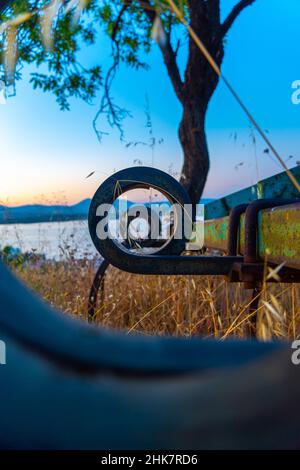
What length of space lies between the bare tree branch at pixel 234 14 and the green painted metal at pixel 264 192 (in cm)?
429

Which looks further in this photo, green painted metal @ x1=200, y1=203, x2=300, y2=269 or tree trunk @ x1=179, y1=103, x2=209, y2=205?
tree trunk @ x1=179, y1=103, x2=209, y2=205

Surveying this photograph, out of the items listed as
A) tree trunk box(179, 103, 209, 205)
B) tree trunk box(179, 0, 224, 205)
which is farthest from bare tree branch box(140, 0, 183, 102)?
tree trunk box(179, 103, 209, 205)

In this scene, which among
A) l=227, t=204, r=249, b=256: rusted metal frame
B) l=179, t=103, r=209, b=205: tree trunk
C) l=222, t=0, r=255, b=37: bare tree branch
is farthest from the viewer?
l=179, t=103, r=209, b=205: tree trunk

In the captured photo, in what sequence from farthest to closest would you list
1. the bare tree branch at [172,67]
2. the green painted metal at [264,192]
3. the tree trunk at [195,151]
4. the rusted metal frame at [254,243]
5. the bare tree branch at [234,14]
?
1. the bare tree branch at [172,67]
2. the tree trunk at [195,151]
3. the bare tree branch at [234,14]
4. the green painted metal at [264,192]
5. the rusted metal frame at [254,243]

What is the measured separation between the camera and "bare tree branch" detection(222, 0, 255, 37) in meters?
6.84

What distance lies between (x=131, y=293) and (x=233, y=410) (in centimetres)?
385

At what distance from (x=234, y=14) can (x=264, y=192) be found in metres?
5.33

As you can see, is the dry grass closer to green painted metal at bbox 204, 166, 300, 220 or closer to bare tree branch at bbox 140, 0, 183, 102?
green painted metal at bbox 204, 166, 300, 220

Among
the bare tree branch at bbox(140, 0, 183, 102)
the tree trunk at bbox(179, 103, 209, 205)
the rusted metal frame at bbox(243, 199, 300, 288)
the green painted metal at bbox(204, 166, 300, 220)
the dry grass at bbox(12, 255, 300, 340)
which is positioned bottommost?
the dry grass at bbox(12, 255, 300, 340)

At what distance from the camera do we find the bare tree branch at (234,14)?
6.84 metres

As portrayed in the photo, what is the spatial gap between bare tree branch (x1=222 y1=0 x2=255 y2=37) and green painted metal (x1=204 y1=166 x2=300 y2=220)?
4.29 metres

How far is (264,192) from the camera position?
246 cm

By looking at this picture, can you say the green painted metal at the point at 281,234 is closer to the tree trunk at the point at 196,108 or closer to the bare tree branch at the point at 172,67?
the tree trunk at the point at 196,108

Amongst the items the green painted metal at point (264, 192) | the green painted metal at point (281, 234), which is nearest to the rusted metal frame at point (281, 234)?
the green painted metal at point (281, 234)
